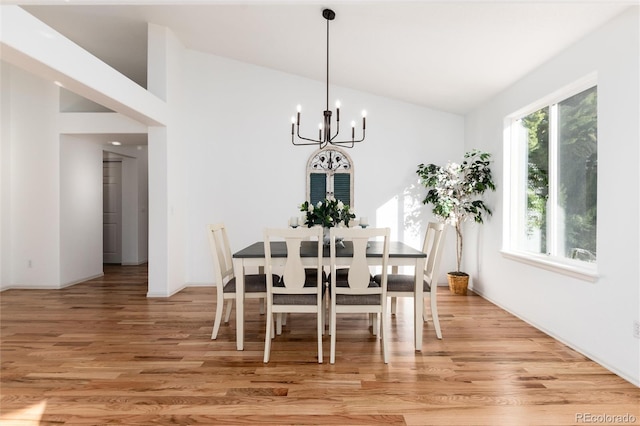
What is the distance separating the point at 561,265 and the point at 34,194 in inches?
254

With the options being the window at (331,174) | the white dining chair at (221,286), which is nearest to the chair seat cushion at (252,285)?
the white dining chair at (221,286)

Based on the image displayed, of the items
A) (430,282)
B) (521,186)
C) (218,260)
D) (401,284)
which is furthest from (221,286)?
(521,186)

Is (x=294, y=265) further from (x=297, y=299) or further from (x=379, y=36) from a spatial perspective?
(x=379, y=36)

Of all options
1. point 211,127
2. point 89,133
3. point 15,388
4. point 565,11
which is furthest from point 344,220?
point 89,133

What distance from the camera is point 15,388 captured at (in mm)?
2385

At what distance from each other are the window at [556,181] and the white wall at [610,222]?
0.18 meters

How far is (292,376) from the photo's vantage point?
254 cm

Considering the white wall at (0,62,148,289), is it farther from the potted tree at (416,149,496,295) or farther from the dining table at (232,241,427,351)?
the potted tree at (416,149,496,295)

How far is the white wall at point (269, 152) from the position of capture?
5.52 meters

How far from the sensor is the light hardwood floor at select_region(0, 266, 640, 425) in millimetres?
2094

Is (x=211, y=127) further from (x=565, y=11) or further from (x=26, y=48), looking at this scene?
(x=565, y=11)

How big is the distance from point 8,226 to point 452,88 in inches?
247

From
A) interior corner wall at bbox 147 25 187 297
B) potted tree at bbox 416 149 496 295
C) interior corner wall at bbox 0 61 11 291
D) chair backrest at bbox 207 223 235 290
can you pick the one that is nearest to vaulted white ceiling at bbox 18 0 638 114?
interior corner wall at bbox 147 25 187 297

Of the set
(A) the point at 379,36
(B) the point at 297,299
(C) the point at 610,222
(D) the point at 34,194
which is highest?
(A) the point at 379,36
